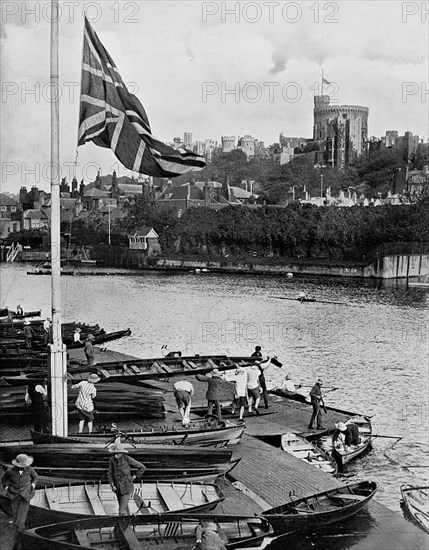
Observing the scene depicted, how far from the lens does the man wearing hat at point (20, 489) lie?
10781 millimetres

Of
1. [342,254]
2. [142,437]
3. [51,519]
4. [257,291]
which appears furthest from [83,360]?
[342,254]

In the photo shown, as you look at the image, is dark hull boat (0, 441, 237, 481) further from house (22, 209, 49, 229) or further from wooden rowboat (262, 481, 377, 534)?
house (22, 209, 49, 229)

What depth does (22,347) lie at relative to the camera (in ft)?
99.9

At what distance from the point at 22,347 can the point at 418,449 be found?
15.7 m

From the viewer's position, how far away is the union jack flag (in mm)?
13234

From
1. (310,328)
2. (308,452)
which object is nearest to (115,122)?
(308,452)

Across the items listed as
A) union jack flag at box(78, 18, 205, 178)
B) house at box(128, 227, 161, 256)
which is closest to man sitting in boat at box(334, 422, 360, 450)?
union jack flag at box(78, 18, 205, 178)

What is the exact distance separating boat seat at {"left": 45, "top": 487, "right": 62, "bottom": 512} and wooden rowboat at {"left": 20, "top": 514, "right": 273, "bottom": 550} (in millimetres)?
882

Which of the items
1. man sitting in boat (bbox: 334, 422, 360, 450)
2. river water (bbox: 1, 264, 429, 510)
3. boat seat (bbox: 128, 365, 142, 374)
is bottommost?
river water (bbox: 1, 264, 429, 510)

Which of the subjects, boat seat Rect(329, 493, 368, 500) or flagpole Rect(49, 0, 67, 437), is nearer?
flagpole Rect(49, 0, 67, 437)

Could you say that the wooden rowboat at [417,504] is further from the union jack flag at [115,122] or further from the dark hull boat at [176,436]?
the union jack flag at [115,122]

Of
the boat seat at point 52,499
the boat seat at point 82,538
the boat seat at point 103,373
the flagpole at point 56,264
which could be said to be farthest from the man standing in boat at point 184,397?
the boat seat at point 82,538

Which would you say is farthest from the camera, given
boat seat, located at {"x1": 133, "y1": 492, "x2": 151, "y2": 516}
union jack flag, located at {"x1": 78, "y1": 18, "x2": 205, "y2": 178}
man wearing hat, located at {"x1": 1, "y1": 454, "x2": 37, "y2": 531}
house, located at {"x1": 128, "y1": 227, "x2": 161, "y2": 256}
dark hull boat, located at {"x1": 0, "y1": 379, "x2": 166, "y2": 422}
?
house, located at {"x1": 128, "y1": 227, "x2": 161, "y2": 256}

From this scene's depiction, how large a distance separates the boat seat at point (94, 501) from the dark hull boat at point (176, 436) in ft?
4.99
